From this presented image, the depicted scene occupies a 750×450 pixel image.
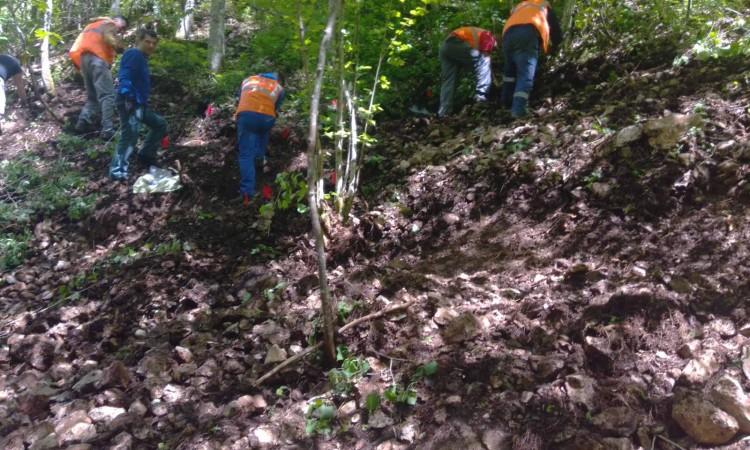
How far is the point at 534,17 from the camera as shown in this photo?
5227 mm

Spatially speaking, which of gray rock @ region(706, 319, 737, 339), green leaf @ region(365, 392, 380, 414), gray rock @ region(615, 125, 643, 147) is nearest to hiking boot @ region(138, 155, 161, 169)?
green leaf @ region(365, 392, 380, 414)

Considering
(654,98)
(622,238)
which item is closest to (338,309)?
(622,238)

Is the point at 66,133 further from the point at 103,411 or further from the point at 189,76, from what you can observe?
the point at 103,411

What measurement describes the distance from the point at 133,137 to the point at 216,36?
3361mm

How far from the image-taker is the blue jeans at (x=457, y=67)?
581cm

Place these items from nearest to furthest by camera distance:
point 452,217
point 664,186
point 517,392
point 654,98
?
point 517,392 → point 664,186 → point 452,217 → point 654,98

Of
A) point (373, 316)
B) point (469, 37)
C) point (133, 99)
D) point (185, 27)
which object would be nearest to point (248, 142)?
point (133, 99)

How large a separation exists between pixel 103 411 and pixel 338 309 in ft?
4.59

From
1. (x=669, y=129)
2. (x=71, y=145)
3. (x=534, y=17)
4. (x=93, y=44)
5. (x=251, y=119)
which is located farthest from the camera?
(x=71, y=145)

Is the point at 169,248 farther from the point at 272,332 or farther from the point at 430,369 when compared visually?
the point at 430,369

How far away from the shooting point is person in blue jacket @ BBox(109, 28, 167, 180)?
5.32m

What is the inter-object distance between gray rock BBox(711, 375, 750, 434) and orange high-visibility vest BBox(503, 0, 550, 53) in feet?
13.8

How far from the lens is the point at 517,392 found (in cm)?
231

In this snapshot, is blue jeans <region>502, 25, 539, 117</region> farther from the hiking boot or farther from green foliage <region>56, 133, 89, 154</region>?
green foliage <region>56, 133, 89, 154</region>
